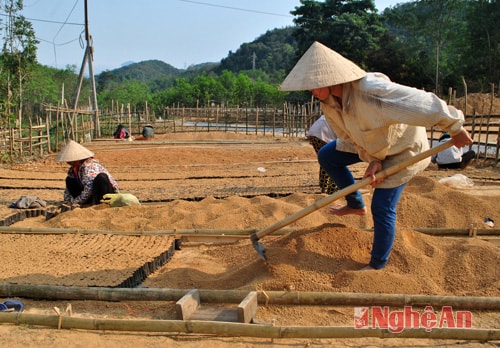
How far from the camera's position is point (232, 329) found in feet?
7.07

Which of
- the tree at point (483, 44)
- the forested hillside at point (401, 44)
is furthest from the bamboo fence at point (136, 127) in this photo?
the tree at point (483, 44)

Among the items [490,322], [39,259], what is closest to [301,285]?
[490,322]

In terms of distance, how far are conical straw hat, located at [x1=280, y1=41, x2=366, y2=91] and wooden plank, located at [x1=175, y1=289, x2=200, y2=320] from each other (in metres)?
1.26

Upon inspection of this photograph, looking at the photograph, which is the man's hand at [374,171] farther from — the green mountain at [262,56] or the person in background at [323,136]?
the green mountain at [262,56]

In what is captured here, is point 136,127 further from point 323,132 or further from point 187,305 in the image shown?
point 187,305

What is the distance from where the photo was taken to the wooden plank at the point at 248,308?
2232mm

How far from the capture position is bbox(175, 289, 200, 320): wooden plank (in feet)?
7.65

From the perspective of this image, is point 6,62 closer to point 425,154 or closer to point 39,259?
point 39,259

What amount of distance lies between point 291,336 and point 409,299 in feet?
2.28

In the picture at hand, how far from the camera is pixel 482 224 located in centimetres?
418

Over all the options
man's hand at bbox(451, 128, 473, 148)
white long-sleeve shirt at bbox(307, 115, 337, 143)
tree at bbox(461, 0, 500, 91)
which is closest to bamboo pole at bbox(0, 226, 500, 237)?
man's hand at bbox(451, 128, 473, 148)

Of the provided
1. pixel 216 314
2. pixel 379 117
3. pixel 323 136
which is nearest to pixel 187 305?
pixel 216 314

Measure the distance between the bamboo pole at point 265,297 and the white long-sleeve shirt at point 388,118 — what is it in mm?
656

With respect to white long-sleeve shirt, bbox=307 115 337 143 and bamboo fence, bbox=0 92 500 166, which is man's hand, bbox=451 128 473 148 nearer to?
white long-sleeve shirt, bbox=307 115 337 143
